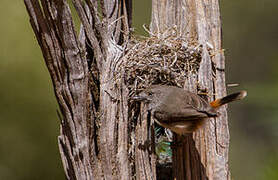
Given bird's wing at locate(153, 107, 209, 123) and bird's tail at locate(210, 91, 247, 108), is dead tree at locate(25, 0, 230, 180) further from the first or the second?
bird's tail at locate(210, 91, 247, 108)

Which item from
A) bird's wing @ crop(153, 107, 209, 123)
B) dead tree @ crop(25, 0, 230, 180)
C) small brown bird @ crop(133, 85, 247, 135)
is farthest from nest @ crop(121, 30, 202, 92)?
bird's wing @ crop(153, 107, 209, 123)

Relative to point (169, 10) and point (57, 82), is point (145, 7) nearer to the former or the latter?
point (169, 10)

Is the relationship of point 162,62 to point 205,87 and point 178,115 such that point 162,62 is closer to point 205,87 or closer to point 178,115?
point 205,87

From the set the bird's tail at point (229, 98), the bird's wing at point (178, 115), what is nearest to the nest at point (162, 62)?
the bird's wing at point (178, 115)

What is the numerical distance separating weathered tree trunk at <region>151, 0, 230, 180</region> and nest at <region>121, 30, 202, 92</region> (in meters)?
0.10

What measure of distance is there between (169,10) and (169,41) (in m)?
0.49

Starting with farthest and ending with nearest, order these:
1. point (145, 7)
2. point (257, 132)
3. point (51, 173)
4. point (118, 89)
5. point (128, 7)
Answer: point (257, 132) → point (145, 7) → point (51, 173) → point (128, 7) → point (118, 89)

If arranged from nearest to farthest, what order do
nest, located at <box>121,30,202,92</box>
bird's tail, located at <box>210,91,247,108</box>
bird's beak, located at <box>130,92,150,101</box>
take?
bird's tail, located at <box>210,91,247,108</box>
bird's beak, located at <box>130,92,150,101</box>
nest, located at <box>121,30,202,92</box>

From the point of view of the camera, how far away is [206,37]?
4914mm

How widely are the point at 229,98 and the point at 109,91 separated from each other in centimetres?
116

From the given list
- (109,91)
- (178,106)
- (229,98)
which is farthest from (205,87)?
(109,91)

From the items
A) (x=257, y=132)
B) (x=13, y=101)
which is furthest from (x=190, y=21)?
(x=257, y=132)

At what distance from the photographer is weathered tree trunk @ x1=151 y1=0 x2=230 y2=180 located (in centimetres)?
457

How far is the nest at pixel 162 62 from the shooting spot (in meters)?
4.71
